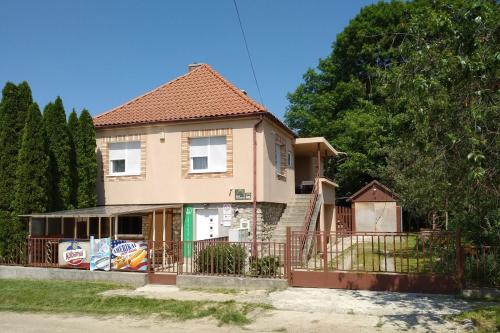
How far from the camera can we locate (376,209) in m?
29.7

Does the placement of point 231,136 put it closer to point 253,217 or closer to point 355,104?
point 253,217

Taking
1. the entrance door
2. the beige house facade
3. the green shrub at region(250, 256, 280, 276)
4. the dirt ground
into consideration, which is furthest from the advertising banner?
the green shrub at region(250, 256, 280, 276)

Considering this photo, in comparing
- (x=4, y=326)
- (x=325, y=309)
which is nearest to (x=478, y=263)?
(x=325, y=309)

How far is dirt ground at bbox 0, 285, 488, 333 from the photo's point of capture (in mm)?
8945

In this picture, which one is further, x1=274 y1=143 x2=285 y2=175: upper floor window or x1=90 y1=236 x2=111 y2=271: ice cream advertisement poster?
x1=274 y1=143 x2=285 y2=175: upper floor window

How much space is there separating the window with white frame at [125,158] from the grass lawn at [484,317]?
497 inches

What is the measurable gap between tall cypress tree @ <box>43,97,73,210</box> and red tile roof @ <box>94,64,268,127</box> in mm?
1686

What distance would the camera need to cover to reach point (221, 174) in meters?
17.1

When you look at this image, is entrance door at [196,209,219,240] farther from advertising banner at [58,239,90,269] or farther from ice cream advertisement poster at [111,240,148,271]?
advertising banner at [58,239,90,269]

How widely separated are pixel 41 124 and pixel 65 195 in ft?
8.76

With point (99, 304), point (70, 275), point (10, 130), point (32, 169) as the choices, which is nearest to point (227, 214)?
point (70, 275)

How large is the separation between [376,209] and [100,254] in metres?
19.8

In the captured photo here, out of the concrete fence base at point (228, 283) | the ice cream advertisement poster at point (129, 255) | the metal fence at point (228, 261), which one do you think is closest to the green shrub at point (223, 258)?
the metal fence at point (228, 261)

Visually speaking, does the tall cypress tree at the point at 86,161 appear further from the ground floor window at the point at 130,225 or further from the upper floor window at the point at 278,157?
the upper floor window at the point at 278,157
